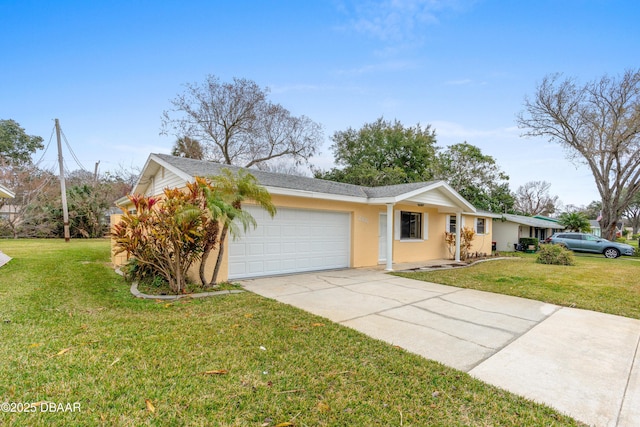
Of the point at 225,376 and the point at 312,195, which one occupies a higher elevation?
the point at 312,195

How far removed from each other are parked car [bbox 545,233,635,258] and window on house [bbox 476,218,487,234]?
207 inches

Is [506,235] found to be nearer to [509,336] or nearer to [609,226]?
[609,226]

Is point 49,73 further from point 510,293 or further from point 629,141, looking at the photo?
point 629,141

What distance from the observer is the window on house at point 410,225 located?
12523 mm

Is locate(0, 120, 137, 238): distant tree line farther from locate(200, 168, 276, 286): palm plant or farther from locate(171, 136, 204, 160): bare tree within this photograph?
locate(200, 168, 276, 286): palm plant

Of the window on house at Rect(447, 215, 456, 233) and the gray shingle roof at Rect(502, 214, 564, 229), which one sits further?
the gray shingle roof at Rect(502, 214, 564, 229)

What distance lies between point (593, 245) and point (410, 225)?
1440 centimetres

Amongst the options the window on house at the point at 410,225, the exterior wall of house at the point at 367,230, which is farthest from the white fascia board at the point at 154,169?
the window on house at the point at 410,225

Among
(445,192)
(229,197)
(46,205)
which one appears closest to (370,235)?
(445,192)

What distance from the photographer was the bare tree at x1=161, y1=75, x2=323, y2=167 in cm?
2250

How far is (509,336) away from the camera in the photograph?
14.0 feet

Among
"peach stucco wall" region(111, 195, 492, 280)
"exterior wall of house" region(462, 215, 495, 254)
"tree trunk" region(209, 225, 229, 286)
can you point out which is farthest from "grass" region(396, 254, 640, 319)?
"exterior wall of house" region(462, 215, 495, 254)

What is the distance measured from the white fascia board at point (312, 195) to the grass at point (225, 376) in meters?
3.80

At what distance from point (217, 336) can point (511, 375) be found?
3.38 metres
